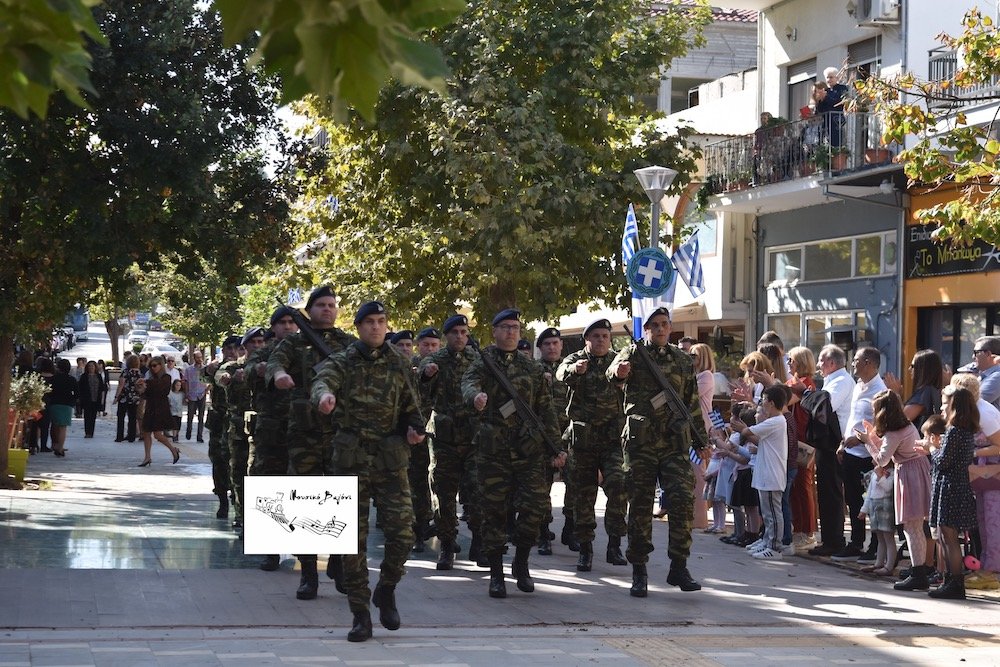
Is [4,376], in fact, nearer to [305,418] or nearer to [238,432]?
[238,432]

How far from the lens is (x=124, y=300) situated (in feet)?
52.1

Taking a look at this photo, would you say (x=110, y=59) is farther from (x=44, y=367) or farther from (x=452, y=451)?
(x=44, y=367)

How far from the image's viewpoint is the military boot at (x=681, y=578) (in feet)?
34.2

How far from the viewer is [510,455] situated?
33.9ft

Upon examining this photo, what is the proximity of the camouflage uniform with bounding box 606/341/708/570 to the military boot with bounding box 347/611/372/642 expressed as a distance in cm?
269

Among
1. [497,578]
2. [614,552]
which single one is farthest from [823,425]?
[497,578]

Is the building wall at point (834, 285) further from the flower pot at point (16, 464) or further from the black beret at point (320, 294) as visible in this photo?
the black beret at point (320, 294)

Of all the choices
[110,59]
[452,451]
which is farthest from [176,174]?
[452,451]

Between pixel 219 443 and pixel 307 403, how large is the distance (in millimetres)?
5811

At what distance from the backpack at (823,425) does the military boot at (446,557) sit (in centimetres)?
358

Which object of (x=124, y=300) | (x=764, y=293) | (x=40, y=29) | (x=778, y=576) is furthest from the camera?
(x=764, y=293)

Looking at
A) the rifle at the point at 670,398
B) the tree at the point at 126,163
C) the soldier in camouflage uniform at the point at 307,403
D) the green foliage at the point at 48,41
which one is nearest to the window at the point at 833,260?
the tree at the point at 126,163

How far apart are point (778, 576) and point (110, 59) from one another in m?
8.23

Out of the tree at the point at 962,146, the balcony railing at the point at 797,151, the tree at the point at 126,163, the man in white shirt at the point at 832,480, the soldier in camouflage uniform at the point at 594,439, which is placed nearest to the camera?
the soldier in camouflage uniform at the point at 594,439
